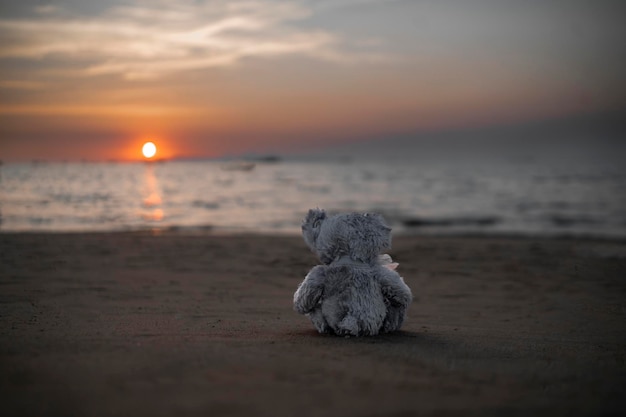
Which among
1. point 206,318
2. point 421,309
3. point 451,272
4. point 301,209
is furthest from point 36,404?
point 301,209

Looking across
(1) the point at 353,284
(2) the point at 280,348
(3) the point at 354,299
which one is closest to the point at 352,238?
(1) the point at 353,284

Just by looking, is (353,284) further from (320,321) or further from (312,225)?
(312,225)

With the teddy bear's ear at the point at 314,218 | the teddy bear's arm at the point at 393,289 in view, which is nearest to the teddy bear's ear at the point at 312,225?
the teddy bear's ear at the point at 314,218

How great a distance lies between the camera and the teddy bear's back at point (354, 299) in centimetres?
412

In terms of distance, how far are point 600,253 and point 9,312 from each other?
11467 mm

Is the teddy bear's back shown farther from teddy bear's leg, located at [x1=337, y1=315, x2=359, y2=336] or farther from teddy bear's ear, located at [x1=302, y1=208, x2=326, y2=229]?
teddy bear's ear, located at [x1=302, y1=208, x2=326, y2=229]

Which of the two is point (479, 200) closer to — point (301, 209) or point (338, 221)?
point (301, 209)

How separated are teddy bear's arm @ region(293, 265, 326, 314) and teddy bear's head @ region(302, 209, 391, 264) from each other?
0.19 meters

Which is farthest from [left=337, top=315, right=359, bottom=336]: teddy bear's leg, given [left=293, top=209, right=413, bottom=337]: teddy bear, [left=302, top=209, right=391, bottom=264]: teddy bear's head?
[left=302, top=209, right=391, bottom=264]: teddy bear's head

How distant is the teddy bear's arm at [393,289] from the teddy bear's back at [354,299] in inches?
1.7

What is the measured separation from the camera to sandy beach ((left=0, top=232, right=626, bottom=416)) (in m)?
2.75

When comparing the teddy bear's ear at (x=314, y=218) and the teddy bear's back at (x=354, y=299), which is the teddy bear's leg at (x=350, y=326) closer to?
the teddy bear's back at (x=354, y=299)

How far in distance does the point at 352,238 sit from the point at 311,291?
0.50m

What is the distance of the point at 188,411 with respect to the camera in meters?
2.62
